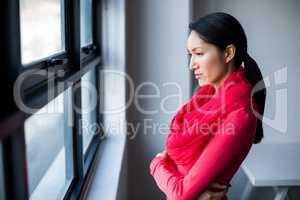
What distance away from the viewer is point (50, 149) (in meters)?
1.22

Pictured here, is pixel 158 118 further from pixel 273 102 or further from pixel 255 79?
Result: pixel 255 79

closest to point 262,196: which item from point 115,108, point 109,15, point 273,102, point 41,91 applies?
point 273,102

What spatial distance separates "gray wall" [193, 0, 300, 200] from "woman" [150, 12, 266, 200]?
1350mm

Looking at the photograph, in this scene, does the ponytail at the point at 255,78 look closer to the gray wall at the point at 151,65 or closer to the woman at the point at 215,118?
the woman at the point at 215,118

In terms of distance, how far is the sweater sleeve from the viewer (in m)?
0.99

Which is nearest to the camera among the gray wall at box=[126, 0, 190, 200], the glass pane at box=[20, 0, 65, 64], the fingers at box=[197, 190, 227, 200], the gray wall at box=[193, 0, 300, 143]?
the glass pane at box=[20, 0, 65, 64]

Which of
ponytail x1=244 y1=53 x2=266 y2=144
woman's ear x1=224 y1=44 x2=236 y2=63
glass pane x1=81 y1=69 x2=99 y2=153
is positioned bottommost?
glass pane x1=81 y1=69 x2=99 y2=153

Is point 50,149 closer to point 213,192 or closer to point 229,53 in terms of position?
point 213,192

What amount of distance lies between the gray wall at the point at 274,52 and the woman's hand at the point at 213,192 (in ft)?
4.80

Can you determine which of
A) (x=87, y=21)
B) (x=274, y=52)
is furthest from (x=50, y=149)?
(x=274, y=52)

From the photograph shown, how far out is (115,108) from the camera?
85.7 inches

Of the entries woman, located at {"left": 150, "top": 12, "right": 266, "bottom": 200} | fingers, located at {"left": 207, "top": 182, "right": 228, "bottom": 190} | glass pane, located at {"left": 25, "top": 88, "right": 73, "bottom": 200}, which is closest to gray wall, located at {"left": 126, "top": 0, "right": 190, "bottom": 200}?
glass pane, located at {"left": 25, "top": 88, "right": 73, "bottom": 200}

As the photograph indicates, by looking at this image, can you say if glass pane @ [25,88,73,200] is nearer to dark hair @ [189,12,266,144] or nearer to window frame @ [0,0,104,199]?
window frame @ [0,0,104,199]

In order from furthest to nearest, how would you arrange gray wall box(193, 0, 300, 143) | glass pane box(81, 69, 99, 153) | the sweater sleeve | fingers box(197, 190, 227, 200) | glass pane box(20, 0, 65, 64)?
gray wall box(193, 0, 300, 143) < glass pane box(81, 69, 99, 153) < fingers box(197, 190, 227, 200) < the sweater sleeve < glass pane box(20, 0, 65, 64)
